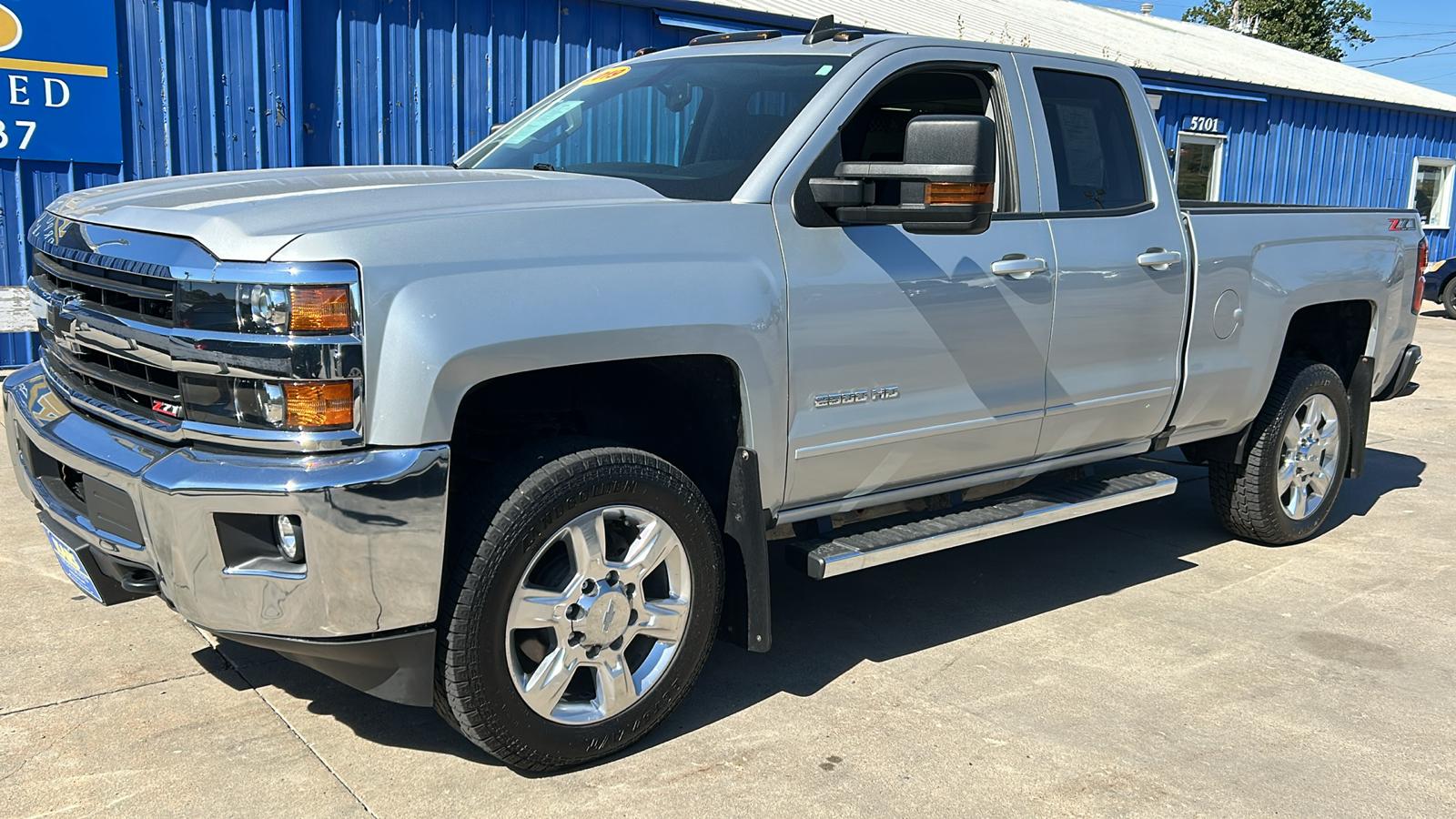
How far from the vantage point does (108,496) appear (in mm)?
3031

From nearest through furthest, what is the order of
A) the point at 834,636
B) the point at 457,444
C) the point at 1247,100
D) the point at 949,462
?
the point at 457,444
the point at 949,462
the point at 834,636
the point at 1247,100

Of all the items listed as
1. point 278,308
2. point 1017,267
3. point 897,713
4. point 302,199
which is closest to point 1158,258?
point 1017,267

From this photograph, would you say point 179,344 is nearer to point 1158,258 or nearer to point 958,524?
point 958,524

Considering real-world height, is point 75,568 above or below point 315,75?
below

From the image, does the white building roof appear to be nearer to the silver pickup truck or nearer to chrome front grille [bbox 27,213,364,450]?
the silver pickup truck

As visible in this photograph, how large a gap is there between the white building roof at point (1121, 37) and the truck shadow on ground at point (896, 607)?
7.01m

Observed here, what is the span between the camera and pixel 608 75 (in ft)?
15.2

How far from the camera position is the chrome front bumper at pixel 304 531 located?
9.03 ft

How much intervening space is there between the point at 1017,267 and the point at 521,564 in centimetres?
199

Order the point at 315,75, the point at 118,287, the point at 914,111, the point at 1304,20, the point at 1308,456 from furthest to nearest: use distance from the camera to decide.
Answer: the point at 1304,20, the point at 315,75, the point at 1308,456, the point at 914,111, the point at 118,287

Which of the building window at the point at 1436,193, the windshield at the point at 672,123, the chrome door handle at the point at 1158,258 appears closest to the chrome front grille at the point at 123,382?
the windshield at the point at 672,123

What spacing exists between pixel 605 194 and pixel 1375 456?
6.49 m

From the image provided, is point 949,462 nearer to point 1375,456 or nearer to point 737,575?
point 737,575

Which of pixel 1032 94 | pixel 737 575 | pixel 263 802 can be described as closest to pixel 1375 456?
pixel 1032 94
